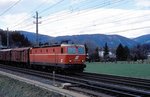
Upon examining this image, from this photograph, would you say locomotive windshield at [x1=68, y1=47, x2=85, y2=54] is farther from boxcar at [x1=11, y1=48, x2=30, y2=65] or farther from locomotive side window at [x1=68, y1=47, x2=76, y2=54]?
boxcar at [x1=11, y1=48, x2=30, y2=65]

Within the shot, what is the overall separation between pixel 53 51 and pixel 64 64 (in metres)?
2.96

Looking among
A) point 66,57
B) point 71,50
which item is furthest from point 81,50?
point 66,57

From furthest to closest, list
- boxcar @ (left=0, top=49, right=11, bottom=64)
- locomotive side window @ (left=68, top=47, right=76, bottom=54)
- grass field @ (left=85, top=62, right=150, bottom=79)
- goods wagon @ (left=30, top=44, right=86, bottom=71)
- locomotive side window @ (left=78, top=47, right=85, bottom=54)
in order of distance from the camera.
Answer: boxcar @ (left=0, top=49, right=11, bottom=64)
locomotive side window @ (left=78, top=47, right=85, bottom=54)
grass field @ (left=85, top=62, right=150, bottom=79)
locomotive side window @ (left=68, top=47, right=76, bottom=54)
goods wagon @ (left=30, top=44, right=86, bottom=71)

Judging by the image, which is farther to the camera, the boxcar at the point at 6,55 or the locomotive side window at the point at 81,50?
the boxcar at the point at 6,55

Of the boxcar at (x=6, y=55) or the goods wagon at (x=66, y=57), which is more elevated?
the boxcar at (x=6, y=55)

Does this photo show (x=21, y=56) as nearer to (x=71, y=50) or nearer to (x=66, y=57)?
(x=71, y=50)

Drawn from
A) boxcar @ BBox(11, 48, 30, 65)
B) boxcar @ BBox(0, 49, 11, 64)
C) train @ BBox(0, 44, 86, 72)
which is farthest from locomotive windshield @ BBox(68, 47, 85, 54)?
boxcar @ BBox(0, 49, 11, 64)

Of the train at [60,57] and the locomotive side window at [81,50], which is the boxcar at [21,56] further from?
the locomotive side window at [81,50]

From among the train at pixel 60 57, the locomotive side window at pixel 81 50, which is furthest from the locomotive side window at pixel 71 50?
the locomotive side window at pixel 81 50

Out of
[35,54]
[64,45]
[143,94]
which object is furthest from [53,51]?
[143,94]

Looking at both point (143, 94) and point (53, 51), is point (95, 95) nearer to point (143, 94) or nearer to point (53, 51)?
point (143, 94)

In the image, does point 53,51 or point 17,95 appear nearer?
point 17,95

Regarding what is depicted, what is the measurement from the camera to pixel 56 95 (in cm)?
1788

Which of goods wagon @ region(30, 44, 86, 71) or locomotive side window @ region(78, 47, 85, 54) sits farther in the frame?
locomotive side window @ region(78, 47, 85, 54)
